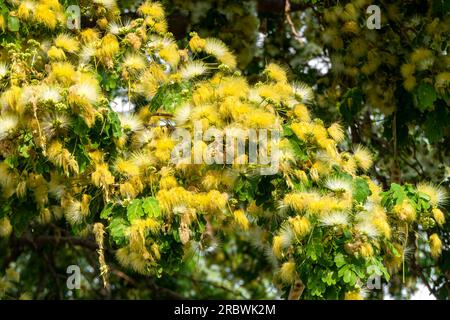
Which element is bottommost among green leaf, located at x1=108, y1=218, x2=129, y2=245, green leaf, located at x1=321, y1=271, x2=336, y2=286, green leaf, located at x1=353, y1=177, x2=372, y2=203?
green leaf, located at x1=321, y1=271, x2=336, y2=286

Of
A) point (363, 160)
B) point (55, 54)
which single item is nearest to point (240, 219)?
point (363, 160)

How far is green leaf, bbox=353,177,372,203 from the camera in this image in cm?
448

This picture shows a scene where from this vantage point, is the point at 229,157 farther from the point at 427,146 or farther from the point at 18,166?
the point at 427,146

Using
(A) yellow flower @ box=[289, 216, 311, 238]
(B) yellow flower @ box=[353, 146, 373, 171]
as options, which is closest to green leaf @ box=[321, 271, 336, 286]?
(A) yellow flower @ box=[289, 216, 311, 238]

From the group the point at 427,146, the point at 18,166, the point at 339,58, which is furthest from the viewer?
the point at 427,146

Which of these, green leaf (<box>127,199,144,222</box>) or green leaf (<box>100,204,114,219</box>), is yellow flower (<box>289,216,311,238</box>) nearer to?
green leaf (<box>127,199,144,222</box>)

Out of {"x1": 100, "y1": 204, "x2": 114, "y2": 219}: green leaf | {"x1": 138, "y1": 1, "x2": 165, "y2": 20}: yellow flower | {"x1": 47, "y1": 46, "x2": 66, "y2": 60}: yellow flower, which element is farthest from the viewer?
{"x1": 138, "y1": 1, "x2": 165, "y2": 20}: yellow flower

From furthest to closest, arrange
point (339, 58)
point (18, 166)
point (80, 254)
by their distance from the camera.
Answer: point (80, 254) < point (339, 58) < point (18, 166)

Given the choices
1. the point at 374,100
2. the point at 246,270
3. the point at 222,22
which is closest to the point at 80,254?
the point at 246,270

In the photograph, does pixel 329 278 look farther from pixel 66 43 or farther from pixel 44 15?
pixel 44 15

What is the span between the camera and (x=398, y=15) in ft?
20.7

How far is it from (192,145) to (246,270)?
15.5ft

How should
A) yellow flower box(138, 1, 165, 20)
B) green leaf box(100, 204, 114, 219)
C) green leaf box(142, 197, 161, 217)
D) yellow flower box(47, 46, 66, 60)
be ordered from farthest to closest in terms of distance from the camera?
yellow flower box(138, 1, 165, 20), yellow flower box(47, 46, 66, 60), green leaf box(100, 204, 114, 219), green leaf box(142, 197, 161, 217)

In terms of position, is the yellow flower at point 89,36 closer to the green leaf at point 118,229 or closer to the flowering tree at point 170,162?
the flowering tree at point 170,162
